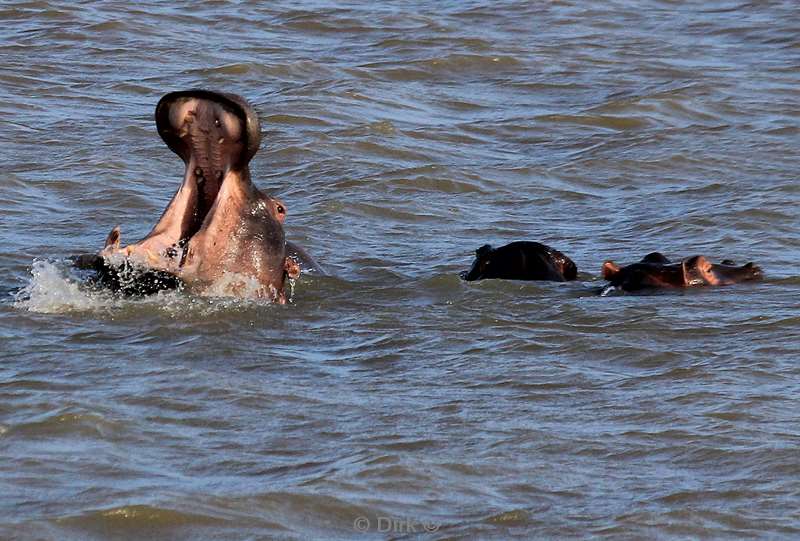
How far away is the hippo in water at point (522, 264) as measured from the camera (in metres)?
9.13

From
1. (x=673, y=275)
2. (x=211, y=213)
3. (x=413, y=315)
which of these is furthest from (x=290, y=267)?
(x=673, y=275)

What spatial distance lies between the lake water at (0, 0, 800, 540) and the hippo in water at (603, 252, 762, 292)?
4.9 inches

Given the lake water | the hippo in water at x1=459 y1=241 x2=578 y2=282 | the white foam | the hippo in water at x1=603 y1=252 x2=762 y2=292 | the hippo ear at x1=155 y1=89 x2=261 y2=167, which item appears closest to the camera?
the lake water

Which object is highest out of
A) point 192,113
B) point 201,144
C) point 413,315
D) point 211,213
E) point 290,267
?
point 192,113

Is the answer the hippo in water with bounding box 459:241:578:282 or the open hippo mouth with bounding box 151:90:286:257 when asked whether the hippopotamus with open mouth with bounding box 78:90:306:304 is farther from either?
the hippo in water with bounding box 459:241:578:282

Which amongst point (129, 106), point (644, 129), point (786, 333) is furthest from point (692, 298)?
point (129, 106)

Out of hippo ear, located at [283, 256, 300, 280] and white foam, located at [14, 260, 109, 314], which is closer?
hippo ear, located at [283, 256, 300, 280]

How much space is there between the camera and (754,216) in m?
11.2

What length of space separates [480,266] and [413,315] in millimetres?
887

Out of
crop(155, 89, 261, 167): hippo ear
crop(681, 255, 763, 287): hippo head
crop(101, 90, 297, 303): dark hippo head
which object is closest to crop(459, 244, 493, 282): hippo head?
crop(681, 255, 763, 287): hippo head

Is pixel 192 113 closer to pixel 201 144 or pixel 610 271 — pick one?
pixel 201 144

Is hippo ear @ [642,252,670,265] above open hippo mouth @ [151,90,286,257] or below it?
below

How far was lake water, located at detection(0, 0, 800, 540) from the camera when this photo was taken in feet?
18.4

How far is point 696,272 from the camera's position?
907 cm
